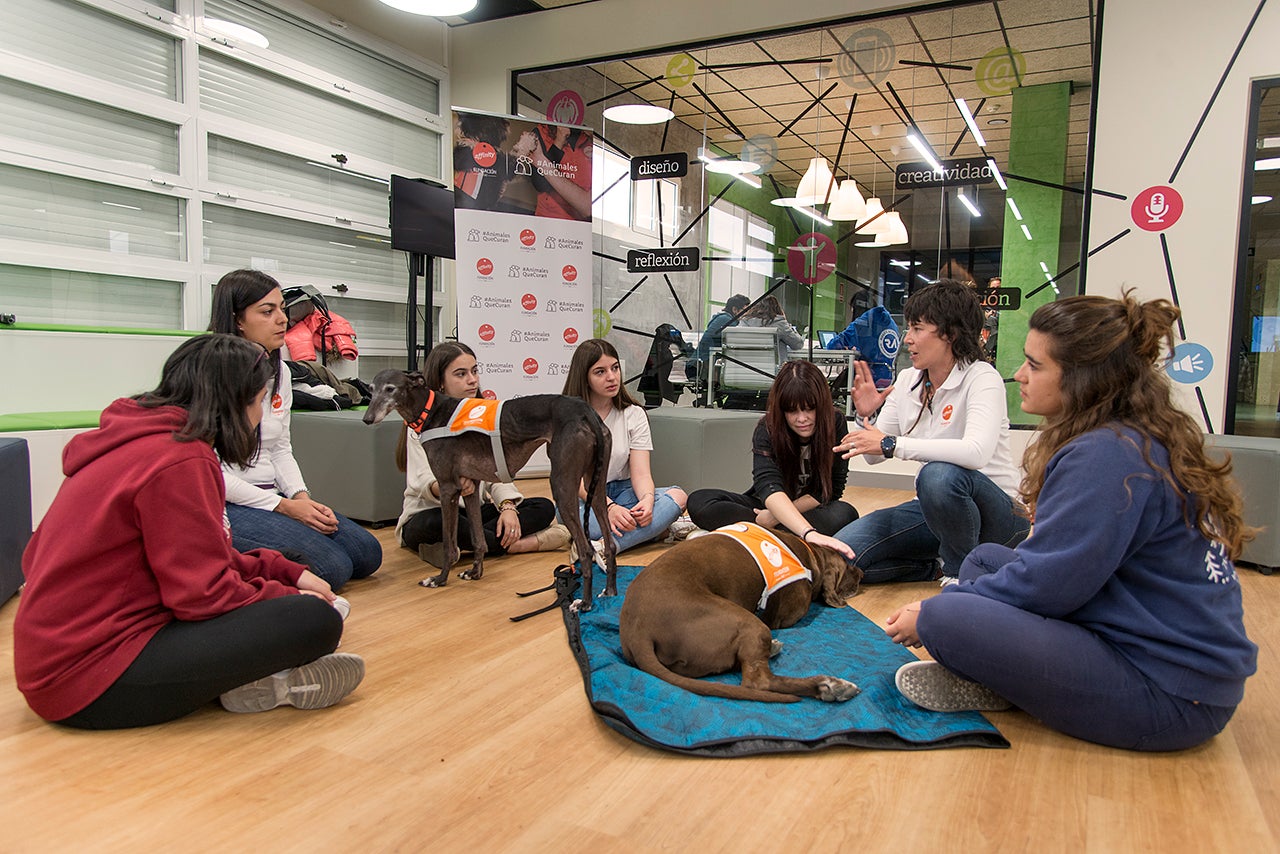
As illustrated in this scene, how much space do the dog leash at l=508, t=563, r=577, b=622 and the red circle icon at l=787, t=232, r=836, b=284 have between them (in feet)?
12.9

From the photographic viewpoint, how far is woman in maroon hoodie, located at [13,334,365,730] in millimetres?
1637

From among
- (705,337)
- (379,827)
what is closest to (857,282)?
(705,337)

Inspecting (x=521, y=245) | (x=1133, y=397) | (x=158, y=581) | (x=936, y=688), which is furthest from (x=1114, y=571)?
(x=521, y=245)

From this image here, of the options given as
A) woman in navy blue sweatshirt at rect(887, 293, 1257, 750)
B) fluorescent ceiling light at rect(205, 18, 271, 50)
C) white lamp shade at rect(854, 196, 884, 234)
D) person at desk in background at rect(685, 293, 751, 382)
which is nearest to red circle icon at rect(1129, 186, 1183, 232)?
white lamp shade at rect(854, 196, 884, 234)

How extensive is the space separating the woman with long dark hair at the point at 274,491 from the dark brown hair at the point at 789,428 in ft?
5.44

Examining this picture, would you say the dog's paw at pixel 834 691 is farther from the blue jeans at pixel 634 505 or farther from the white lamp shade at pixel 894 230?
the white lamp shade at pixel 894 230

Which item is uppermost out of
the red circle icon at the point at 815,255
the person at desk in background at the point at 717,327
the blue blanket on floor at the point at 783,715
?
the red circle icon at the point at 815,255

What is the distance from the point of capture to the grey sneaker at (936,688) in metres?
1.91

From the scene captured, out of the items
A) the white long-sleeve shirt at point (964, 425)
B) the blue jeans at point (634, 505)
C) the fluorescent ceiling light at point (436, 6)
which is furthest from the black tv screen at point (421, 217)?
the white long-sleeve shirt at point (964, 425)

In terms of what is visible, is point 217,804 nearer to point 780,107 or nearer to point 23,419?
point 23,419

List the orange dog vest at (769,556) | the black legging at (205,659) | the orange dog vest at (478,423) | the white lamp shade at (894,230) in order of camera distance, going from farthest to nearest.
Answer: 1. the white lamp shade at (894,230)
2. the orange dog vest at (478,423)
3. the orange dog vest at (769,556)
4. the black legging at (205,659)

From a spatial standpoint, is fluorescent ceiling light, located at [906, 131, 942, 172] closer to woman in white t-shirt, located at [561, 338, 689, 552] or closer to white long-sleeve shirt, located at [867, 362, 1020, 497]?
white long-sleeve shirt, located at [867, 362, 1020, 497]

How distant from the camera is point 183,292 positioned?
16.6ft

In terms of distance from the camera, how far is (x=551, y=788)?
158cm
